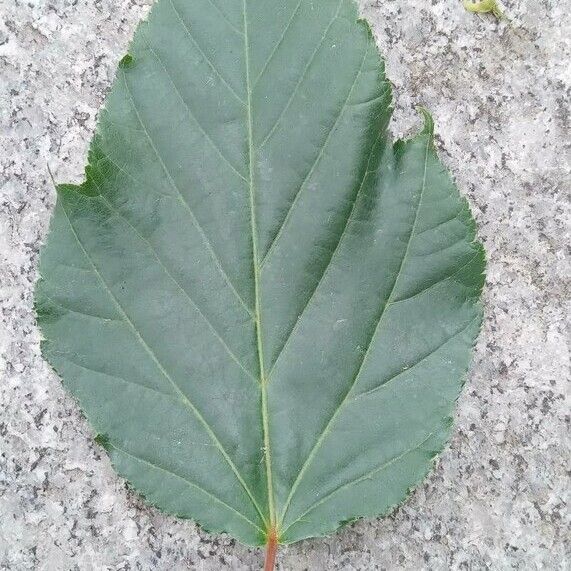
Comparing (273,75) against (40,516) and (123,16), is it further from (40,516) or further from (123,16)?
(40,516)

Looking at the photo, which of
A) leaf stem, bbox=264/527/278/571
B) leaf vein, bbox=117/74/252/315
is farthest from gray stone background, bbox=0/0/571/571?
leaf vein, bbox=117/74/252/315

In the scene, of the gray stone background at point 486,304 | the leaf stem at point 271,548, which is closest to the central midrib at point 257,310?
the leaf stem at point 271,548

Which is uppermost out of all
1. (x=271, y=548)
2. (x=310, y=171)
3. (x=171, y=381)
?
(x=310, y=171)

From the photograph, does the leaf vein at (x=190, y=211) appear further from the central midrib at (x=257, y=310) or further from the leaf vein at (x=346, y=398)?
the leaf vein at (x=346, y=398)

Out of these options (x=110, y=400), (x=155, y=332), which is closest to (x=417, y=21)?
(x=155, y=332)

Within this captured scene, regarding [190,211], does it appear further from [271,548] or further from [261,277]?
[271,548]

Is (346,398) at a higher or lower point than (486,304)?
lower

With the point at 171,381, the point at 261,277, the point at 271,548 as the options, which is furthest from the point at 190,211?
the point at 271,548

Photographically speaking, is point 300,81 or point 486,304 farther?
point 486,304
